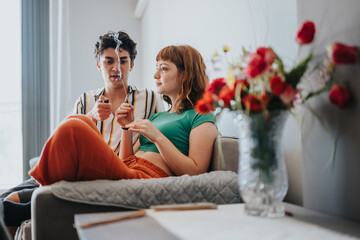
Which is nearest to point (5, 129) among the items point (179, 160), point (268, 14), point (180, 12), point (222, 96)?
point (180, 12)

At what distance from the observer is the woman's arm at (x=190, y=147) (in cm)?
162

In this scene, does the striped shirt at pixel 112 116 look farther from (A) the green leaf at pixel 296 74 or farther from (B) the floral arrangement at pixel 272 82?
(A) the green leaf at pixel 296 74

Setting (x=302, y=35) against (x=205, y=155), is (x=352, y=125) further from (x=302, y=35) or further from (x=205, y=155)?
(x=205, y=155)

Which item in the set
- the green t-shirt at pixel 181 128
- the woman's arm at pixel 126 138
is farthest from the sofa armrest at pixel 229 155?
the woman's arm at pixel 126 138

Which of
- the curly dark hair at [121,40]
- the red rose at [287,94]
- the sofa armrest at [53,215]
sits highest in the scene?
the curly dark hair at [121,40]

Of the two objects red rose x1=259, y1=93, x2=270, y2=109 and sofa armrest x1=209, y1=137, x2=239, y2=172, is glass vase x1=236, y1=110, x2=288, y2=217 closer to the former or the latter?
red rose x1=259, y1=93, x2=270, y2=109

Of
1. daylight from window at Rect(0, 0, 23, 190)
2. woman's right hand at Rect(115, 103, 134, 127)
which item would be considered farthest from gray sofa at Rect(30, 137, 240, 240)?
daylight from window at Rect(0, 0, 23, 190)

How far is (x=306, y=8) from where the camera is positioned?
3.53ft

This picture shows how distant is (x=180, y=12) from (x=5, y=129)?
2.42 m

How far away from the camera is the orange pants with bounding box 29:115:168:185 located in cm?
134

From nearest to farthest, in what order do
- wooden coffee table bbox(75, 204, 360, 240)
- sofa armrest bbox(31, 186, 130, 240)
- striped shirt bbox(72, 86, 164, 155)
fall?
wooden coffee table bbox(75, 204, 360, 240)
sofa armrest bbox(31, 186, 130, 240)
striped shirt bbox(72, 86, 164, 155)

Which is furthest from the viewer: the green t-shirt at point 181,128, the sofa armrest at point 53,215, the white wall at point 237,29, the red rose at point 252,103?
the green t-shirt at point 181,128

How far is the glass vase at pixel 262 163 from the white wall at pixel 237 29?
0.25 meters

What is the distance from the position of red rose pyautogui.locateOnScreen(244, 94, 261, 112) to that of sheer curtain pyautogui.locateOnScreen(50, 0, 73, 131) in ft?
11.2
